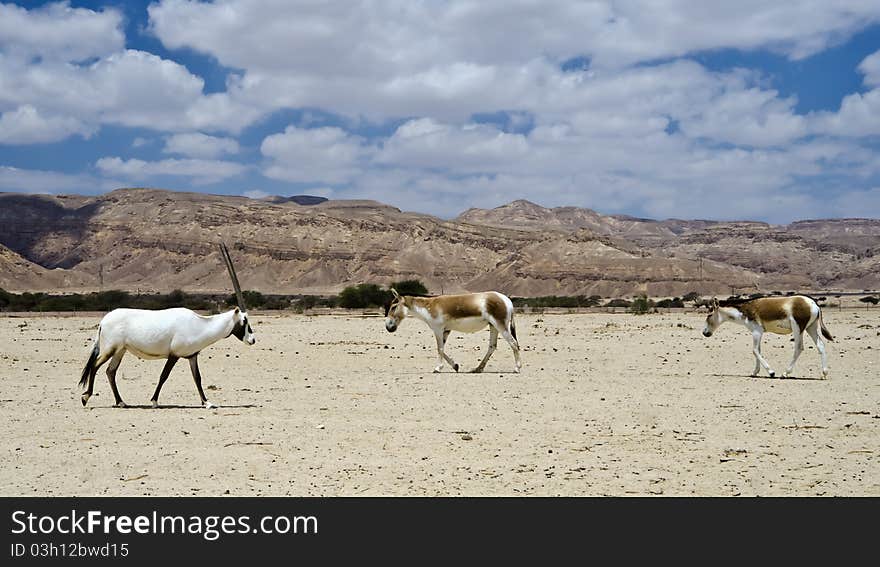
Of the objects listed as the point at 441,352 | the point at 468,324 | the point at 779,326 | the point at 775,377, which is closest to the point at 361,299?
the point at 468,324

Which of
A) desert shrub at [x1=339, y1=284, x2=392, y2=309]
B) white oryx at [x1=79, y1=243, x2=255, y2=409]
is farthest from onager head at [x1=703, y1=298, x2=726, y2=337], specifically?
desert shrub at [x1=339, y1=284, x2=392, y2=309]

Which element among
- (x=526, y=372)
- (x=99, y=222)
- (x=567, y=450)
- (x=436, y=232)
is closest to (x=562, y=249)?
(x=436, y=232)

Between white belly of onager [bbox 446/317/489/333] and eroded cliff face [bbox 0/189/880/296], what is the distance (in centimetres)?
10211

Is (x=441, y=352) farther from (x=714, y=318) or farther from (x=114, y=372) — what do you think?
(x=114, y=372)

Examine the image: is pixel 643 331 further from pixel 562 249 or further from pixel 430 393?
pixel 562 249

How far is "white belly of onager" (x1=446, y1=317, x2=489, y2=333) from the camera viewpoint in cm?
2077

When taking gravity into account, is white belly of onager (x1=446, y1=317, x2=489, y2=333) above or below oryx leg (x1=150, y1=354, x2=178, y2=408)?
above

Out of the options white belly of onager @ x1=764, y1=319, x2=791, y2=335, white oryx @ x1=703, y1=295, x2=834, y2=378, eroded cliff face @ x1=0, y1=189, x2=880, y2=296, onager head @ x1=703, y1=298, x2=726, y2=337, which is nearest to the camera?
white oryx @ x1=703, y1=295, x2=834, y2=378

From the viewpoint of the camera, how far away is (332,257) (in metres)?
147

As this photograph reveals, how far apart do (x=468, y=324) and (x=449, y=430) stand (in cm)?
899

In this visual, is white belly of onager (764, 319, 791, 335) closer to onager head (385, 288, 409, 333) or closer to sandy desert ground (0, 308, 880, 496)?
sandy desert ground (0, 308, 880, 496)

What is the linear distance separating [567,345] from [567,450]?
17.6 metres
